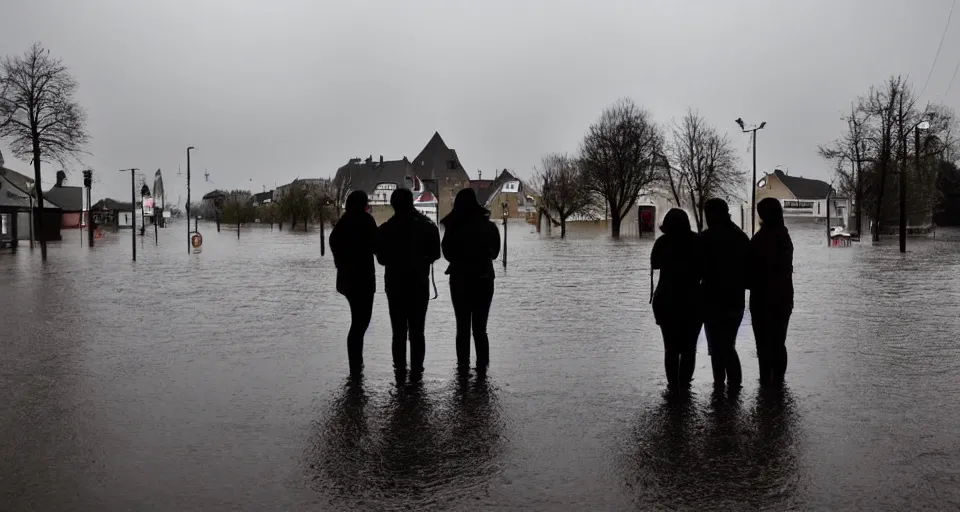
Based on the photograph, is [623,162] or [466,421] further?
A: [623,162]

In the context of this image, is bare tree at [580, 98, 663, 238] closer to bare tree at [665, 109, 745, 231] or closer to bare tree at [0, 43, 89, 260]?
bare tree at [665, 109, 745, 231]

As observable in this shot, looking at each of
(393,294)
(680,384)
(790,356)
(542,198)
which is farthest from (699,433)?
(542,198)

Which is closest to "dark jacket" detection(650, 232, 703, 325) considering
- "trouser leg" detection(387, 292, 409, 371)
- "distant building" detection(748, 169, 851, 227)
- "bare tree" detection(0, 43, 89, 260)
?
"trouser leg" detection(387, 292, 409, 371)

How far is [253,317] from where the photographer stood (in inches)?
524

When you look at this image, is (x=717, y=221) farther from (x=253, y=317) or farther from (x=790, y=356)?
(x=253, y=317)

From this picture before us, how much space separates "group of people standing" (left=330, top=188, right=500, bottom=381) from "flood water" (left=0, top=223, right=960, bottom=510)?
1.95ft

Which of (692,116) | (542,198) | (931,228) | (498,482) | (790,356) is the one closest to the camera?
(498,482)

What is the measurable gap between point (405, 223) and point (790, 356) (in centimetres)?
469

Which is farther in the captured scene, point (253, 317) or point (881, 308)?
point (881, 308)

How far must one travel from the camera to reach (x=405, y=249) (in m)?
7.80

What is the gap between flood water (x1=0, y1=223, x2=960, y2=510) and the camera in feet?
15.5

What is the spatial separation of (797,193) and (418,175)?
208 feet

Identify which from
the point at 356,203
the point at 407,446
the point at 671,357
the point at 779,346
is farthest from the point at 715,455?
the point at 356,203

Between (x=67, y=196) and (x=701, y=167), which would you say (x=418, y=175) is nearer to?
(x=67, y=196)
